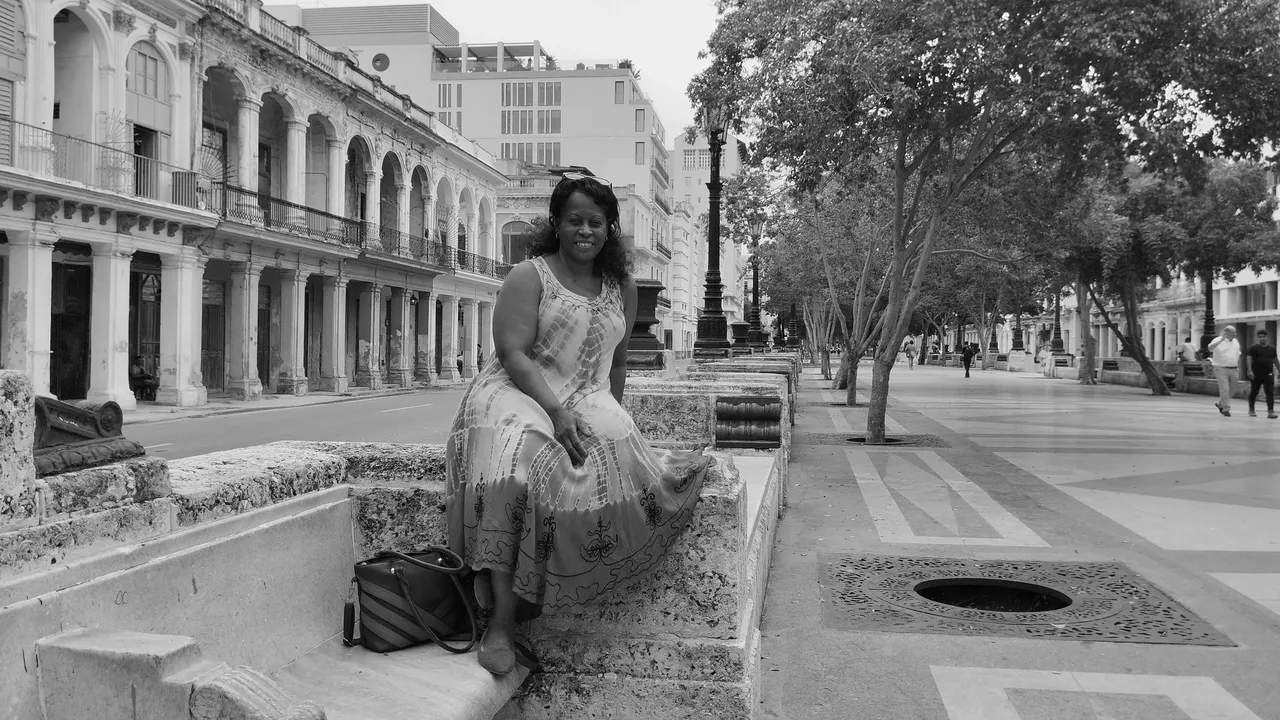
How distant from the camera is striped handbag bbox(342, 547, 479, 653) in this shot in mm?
2738

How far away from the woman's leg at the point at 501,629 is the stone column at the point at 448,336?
36016 millimetres

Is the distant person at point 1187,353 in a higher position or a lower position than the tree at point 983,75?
lower

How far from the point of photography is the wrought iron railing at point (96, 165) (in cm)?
1720

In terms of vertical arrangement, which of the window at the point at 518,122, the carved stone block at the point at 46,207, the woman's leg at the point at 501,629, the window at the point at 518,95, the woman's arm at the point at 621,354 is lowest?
the woman's leg at the point at 501,629

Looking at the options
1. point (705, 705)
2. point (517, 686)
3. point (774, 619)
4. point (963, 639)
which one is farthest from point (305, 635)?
point (963, 639)

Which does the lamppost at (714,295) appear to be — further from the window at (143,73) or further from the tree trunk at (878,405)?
the window at (143,73)

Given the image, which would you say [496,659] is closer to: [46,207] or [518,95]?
[46,207]

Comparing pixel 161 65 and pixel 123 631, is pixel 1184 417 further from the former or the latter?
pixel 161 65

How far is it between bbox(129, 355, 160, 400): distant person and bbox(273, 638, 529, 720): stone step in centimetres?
2103

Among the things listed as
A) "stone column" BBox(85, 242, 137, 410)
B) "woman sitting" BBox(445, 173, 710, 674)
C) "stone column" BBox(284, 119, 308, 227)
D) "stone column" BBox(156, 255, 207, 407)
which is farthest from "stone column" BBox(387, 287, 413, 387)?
"woman sitting" BBox(445, 173, 710, 674)

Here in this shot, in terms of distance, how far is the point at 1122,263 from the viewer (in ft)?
89.5

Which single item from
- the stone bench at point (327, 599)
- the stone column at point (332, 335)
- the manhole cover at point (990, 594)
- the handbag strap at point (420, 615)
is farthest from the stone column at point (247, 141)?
the handbag strap at point (420, 615)

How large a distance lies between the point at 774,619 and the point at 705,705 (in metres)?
2.18

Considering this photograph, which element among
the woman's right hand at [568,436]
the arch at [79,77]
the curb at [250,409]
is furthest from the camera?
the arch at [79,77]
